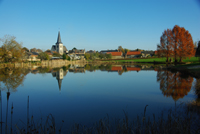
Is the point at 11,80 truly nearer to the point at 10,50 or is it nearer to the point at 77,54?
the point at 10,50

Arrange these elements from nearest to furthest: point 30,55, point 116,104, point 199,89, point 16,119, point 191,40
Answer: point 16,119
point 116,104
point 199,89
point 191,40
point 30,55

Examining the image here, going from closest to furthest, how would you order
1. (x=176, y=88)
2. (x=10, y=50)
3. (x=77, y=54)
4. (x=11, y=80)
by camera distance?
(x=176, y=88) < (x=11, y=80) < (x=10, y=50) < (x=77, y=54)

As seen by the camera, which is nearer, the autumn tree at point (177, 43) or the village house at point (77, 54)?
the autumn tree at point (177, 43)

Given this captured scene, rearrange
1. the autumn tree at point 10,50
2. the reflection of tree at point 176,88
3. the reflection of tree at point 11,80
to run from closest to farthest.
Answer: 1. the reflection of tree at point 176,88
2. the reflection of tree at point 11,80
3. the autumn tree at point 10,50

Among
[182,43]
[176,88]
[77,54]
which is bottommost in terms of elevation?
[176,88]

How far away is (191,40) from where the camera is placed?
47531 millimetres

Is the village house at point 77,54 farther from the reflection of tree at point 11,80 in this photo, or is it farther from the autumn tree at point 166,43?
the reflection of tree at point 11,80

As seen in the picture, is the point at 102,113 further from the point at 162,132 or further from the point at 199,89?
the point at 199,89

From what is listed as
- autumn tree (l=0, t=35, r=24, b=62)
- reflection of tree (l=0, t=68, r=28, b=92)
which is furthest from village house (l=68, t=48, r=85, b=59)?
reflection of tree (l=0, t=68, r=28, b=92)

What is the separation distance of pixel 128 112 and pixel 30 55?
88.7 metres

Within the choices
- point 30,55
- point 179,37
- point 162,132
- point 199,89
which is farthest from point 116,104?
point 30,55

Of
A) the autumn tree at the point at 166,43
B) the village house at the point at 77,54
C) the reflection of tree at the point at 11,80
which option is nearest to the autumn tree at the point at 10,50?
the reflection of tree at the point at 11,80

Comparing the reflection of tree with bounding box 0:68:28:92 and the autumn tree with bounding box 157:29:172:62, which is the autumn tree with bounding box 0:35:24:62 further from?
the autumn tree with bounding box 157:29:172:62

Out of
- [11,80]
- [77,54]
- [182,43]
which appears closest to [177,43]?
[182,43]
